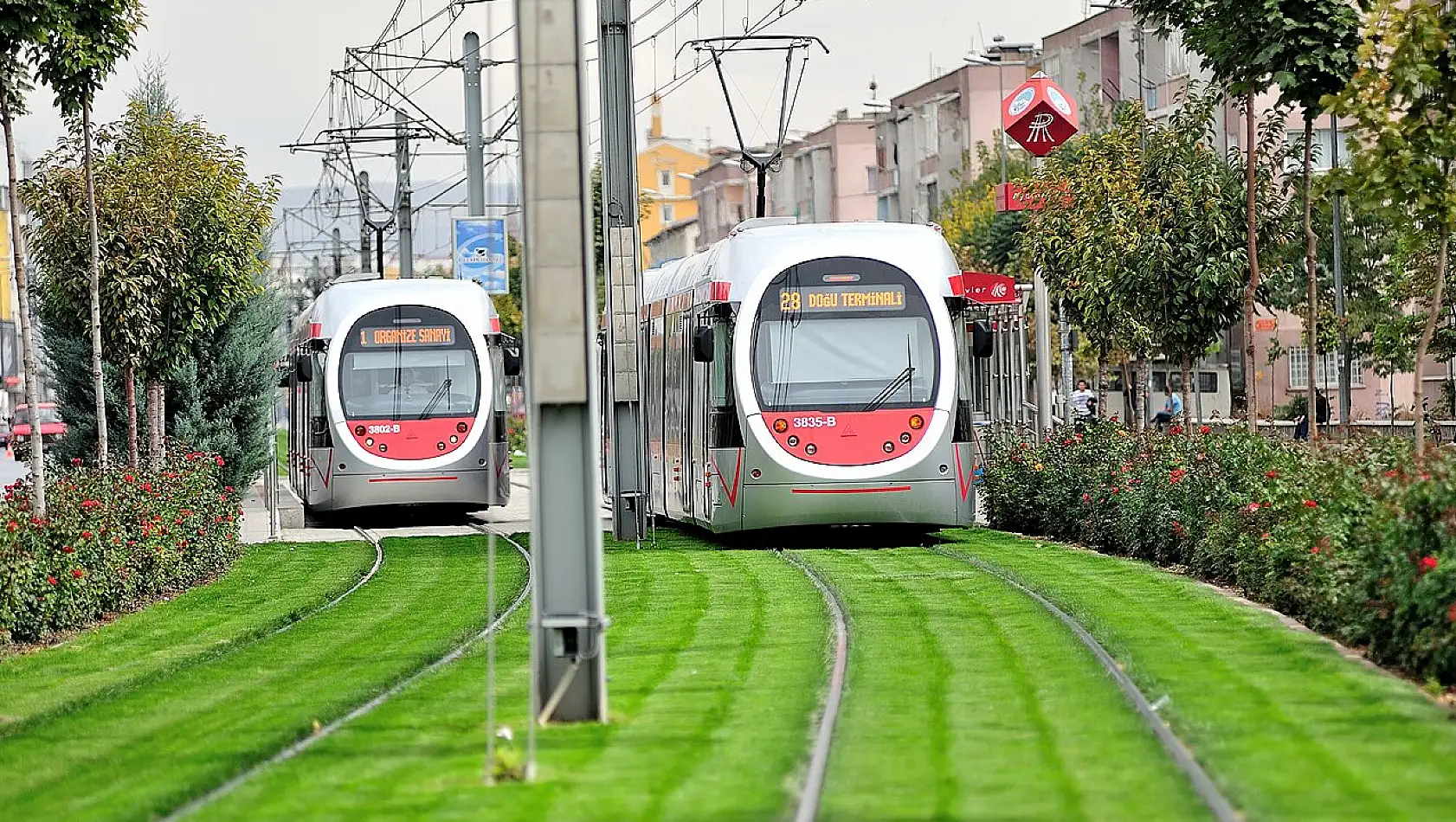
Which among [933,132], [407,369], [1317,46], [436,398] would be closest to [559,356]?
[1317,46]

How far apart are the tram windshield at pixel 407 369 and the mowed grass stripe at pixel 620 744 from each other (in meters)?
15.6

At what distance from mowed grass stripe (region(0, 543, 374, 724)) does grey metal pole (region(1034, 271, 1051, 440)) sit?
8696 mm

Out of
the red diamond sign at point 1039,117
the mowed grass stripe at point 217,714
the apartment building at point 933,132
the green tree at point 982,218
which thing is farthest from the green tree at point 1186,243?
the apartment building at point 933,132

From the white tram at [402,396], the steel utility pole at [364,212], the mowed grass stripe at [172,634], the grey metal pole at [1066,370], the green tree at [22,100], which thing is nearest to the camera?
the mowed grass stripe at [172,634]

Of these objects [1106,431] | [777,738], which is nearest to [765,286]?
[1106,431]

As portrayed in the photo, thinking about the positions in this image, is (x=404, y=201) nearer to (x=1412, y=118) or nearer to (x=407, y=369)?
(x=407, y=369)

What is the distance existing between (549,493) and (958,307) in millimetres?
→ 13398

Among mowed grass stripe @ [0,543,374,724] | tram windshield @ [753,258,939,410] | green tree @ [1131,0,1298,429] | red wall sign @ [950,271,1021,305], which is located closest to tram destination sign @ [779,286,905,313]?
tram windshield @ [753,258,939,410]

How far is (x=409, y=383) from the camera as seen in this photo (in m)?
31.7

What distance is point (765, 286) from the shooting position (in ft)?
77.8

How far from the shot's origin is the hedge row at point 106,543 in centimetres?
1672

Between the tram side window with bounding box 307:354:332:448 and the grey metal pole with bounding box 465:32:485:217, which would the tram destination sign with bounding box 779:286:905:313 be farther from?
the grey metal pole with bounding box 465:32:485:217

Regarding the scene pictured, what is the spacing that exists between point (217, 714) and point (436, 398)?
19.1 meters

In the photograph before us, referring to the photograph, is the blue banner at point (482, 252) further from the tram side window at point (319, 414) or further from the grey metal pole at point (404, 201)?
the tram side window at point (319, 414)
